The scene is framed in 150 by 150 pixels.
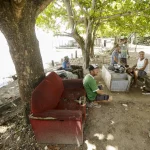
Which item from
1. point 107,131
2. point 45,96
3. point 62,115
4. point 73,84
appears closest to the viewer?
point 62,115

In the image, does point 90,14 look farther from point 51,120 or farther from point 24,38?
point 51,120

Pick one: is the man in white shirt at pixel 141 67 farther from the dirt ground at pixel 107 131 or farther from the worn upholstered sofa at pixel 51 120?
the worn upholstered sofa at pixel 51 120

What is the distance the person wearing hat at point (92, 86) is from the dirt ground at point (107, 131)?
417 mm

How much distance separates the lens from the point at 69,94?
183 inches

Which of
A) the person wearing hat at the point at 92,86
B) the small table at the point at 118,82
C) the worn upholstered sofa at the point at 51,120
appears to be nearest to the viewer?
the worn upholstered sofa at the point at 51,120

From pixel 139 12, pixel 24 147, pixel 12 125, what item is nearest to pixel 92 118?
pixel 24 147

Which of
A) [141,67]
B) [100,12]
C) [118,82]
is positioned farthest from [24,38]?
→ [100,12]

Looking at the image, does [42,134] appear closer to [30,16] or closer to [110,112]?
[110,112]

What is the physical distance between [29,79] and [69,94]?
1546 millimetres

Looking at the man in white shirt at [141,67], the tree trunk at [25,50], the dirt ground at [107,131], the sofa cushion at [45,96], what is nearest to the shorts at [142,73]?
the man in white shirt at [141,67]

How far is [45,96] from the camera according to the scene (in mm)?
3371

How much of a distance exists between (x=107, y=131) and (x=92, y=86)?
4.30 feet

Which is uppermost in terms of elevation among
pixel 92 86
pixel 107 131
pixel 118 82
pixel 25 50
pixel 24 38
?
pixel 24 38

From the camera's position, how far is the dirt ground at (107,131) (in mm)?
3340
